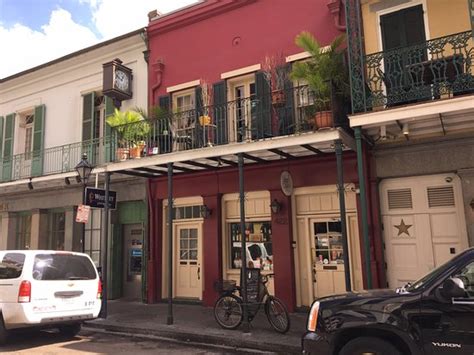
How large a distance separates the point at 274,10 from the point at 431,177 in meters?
5.66

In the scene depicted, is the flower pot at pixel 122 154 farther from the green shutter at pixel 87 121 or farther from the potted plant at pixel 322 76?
the potted plant at pixel 322 76

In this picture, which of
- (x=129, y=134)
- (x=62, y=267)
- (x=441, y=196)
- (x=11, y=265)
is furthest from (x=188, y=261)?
(x=441, y=196)

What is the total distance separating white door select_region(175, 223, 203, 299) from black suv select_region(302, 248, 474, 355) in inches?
286

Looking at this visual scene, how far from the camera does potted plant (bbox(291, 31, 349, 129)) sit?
8.83m

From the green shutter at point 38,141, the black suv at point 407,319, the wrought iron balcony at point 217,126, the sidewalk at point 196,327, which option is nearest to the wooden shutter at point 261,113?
the wrought iron balcony at point 217,126

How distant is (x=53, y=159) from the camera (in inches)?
583

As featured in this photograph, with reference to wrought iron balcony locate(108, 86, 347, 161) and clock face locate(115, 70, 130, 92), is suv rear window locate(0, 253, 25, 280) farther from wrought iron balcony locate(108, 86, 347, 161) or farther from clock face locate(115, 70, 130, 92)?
clock face locate(115, 70, 130, 92)

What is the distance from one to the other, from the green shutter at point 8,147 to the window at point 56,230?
243 cm

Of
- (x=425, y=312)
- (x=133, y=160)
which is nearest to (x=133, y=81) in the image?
(x=133, y=160)

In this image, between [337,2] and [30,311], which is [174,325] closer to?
[30,311]

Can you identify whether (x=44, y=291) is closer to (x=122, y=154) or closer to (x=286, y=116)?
(x=122, y=154)

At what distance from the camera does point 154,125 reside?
11.4m

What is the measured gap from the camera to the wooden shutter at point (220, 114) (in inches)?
444

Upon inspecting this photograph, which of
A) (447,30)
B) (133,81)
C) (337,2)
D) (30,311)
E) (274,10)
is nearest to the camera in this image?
(30,311)
